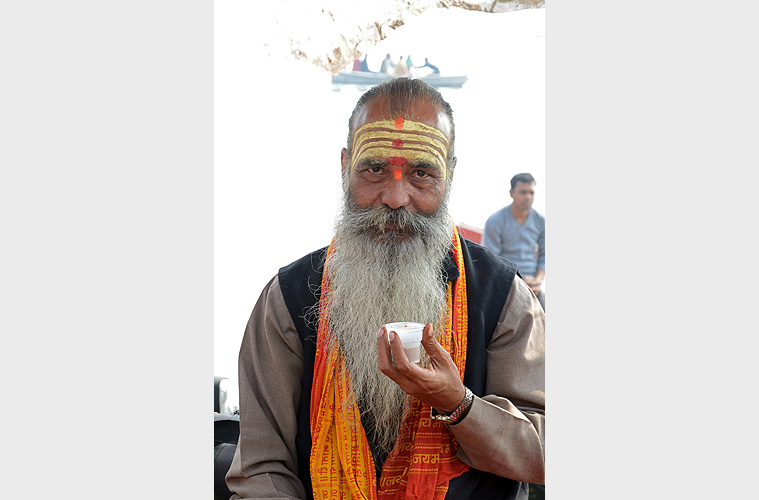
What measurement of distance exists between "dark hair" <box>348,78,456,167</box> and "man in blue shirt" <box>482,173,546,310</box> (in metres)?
0.35

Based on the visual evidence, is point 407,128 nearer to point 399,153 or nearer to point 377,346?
point 399,153

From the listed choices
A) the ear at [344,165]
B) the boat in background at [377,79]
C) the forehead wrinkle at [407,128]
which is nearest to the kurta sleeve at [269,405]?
the ear at [344,165]

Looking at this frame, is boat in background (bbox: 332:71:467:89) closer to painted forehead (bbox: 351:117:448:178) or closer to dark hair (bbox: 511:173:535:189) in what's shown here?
painted forehead (bbox: 351:117:448:178)

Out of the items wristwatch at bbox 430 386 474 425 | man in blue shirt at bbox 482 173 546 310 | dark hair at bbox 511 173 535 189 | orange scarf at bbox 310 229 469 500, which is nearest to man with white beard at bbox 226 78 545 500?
orange scarf at bbox 310 229 469 500

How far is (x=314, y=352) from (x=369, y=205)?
0.53m

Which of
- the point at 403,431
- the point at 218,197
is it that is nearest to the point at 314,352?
the point at 403,431

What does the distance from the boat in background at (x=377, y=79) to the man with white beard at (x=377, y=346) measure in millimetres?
98

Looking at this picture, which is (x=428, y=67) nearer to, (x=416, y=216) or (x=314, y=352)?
(x=416, y=216)

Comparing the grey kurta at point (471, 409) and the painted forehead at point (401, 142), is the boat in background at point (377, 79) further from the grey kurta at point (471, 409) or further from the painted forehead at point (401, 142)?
the grey kurta at point (471, 409)

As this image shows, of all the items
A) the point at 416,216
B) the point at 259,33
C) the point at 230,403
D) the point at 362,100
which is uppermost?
the point at 259,33

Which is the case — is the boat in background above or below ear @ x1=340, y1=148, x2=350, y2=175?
above

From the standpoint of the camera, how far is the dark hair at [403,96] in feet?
6.77

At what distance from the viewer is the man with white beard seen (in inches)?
79.0

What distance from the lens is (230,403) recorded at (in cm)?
284
